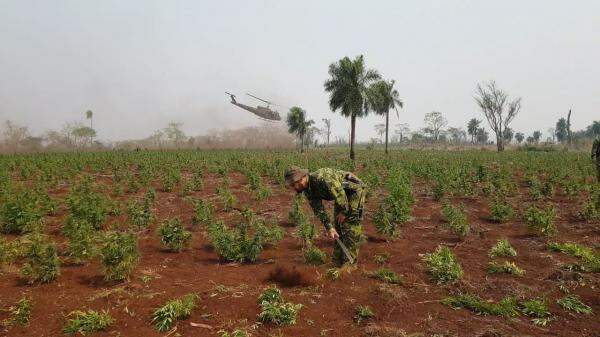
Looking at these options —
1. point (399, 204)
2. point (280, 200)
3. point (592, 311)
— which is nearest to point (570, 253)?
point (592, 311)

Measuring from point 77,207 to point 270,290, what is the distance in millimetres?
5817

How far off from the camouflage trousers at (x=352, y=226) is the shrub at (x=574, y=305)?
2784 millimetres

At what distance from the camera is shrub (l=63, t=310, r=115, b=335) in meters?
4.18

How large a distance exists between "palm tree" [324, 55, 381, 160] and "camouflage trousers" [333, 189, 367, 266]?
22217mm

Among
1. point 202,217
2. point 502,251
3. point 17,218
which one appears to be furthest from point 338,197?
point 17,218

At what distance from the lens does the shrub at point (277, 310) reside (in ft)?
14.6

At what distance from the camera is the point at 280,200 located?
1255 centimetres

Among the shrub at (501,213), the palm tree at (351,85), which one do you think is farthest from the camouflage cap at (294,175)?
the palm tree at (351,85)

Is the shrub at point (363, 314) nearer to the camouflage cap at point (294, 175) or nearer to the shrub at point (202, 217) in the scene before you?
the camouflage cap at point (294, 175)

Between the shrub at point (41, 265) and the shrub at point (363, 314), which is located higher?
the shrub at point (41, 265)

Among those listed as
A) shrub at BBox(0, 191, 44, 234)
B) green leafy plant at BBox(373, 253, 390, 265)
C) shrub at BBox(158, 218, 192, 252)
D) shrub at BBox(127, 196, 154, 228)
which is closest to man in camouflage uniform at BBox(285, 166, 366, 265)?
green leafy plant at BBox(373, 253, 390, 265)

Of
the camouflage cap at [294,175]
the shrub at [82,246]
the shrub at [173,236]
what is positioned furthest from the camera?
the shrub at [173,236]

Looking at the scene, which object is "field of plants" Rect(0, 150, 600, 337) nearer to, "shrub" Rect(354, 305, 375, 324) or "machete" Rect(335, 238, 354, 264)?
"shrub" Rect(354, 305, 375, 324)

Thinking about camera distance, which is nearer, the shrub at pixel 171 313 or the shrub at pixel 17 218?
the shrub at pixel 171 313
